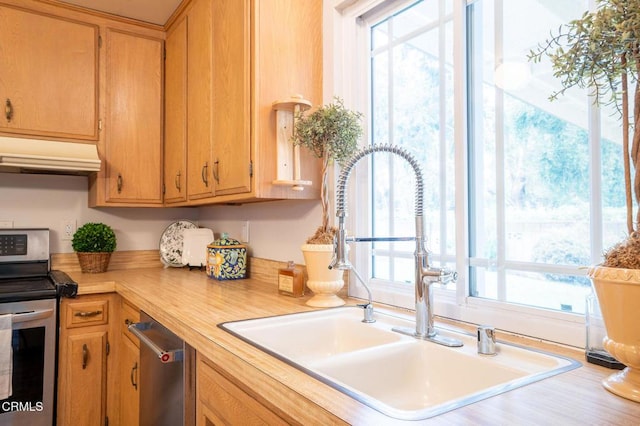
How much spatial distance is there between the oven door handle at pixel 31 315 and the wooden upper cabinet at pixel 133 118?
0.79 metres

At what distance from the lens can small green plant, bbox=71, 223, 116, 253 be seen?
8.35 ft

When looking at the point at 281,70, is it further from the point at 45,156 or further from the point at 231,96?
the point at 45,156

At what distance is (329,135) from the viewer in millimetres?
1587

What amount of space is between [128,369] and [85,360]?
0.28m

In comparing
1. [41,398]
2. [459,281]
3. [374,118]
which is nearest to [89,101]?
[41,398]

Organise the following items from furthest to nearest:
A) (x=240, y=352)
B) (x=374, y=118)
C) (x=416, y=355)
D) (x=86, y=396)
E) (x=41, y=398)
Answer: (x=86, y=396) → (x=41, y=398) → (x=374, y=118) → (x=416, y=355) → (x=240, y=352)

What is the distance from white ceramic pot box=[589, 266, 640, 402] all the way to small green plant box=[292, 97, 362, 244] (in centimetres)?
96

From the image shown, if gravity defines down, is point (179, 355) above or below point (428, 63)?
below

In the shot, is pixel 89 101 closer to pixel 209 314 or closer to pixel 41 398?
pixel 41 398

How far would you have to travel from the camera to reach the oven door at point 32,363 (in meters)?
1.89

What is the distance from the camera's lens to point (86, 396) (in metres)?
2.11

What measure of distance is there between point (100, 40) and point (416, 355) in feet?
8.47

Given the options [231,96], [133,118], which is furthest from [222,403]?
[133,118]

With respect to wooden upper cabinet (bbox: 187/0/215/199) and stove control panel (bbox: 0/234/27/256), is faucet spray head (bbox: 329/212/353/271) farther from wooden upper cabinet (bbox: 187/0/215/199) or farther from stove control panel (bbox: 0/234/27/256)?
stove control panel (bbox: 0/234/27/256)
